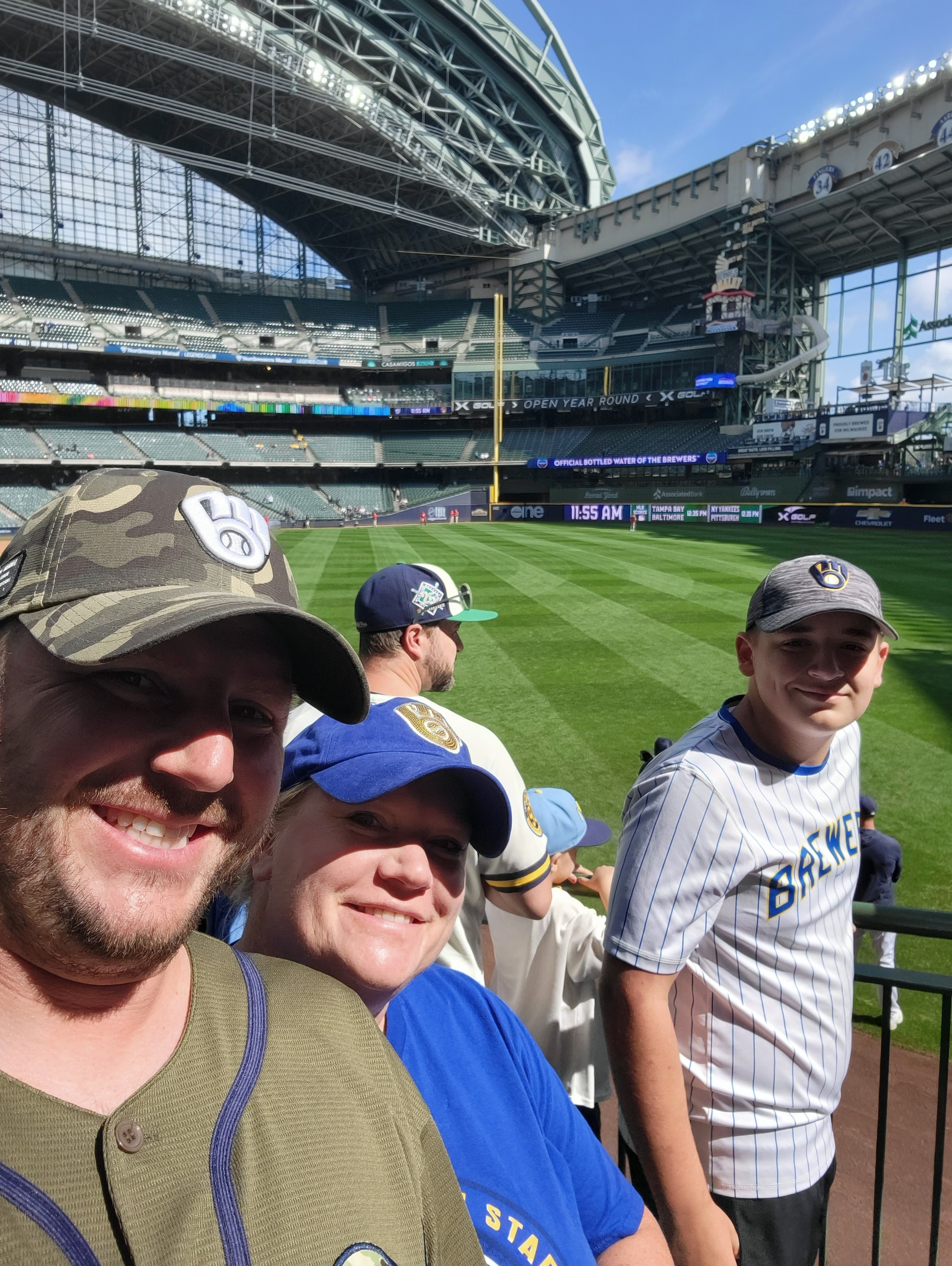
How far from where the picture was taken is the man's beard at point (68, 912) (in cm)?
101

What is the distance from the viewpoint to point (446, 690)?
357 centimetres

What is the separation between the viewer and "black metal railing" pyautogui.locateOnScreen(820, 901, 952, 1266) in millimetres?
2398

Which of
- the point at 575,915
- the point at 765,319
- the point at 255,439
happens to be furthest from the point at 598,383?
the point at 575,915

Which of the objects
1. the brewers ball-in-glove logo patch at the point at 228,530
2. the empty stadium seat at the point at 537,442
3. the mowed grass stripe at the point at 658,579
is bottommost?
the mowed grass stripe at the point at 658,579

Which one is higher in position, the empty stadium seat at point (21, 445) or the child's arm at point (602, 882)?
the empty stadium seat at point (21, 445)

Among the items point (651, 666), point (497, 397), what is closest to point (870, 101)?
point (497, 397)

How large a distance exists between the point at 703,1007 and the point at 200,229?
74278 mm

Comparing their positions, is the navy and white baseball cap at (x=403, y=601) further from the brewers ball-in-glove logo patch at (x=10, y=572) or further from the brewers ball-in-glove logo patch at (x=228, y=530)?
the brewers ball-in-glove logo patch at (x=10, y=572)

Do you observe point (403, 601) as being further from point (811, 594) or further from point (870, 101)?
point (870, 101)

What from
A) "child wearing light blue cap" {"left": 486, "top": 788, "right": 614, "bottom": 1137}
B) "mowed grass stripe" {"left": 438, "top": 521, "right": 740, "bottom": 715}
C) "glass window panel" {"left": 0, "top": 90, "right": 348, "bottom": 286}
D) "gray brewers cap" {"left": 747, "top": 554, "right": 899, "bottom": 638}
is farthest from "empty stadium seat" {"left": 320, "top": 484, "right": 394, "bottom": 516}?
"gray brewers cap" {"left": 747, "top": 554, "right": 899, "bottom": 638}

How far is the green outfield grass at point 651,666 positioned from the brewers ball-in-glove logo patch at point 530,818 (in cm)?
346

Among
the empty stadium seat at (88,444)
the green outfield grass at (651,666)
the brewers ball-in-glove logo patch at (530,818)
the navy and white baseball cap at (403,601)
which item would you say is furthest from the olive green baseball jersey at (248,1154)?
the empty stadium seat at (88,444)

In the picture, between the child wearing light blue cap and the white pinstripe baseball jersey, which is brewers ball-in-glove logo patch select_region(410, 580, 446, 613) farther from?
the white pinstripe baseball jersey

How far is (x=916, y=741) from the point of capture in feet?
28.9
